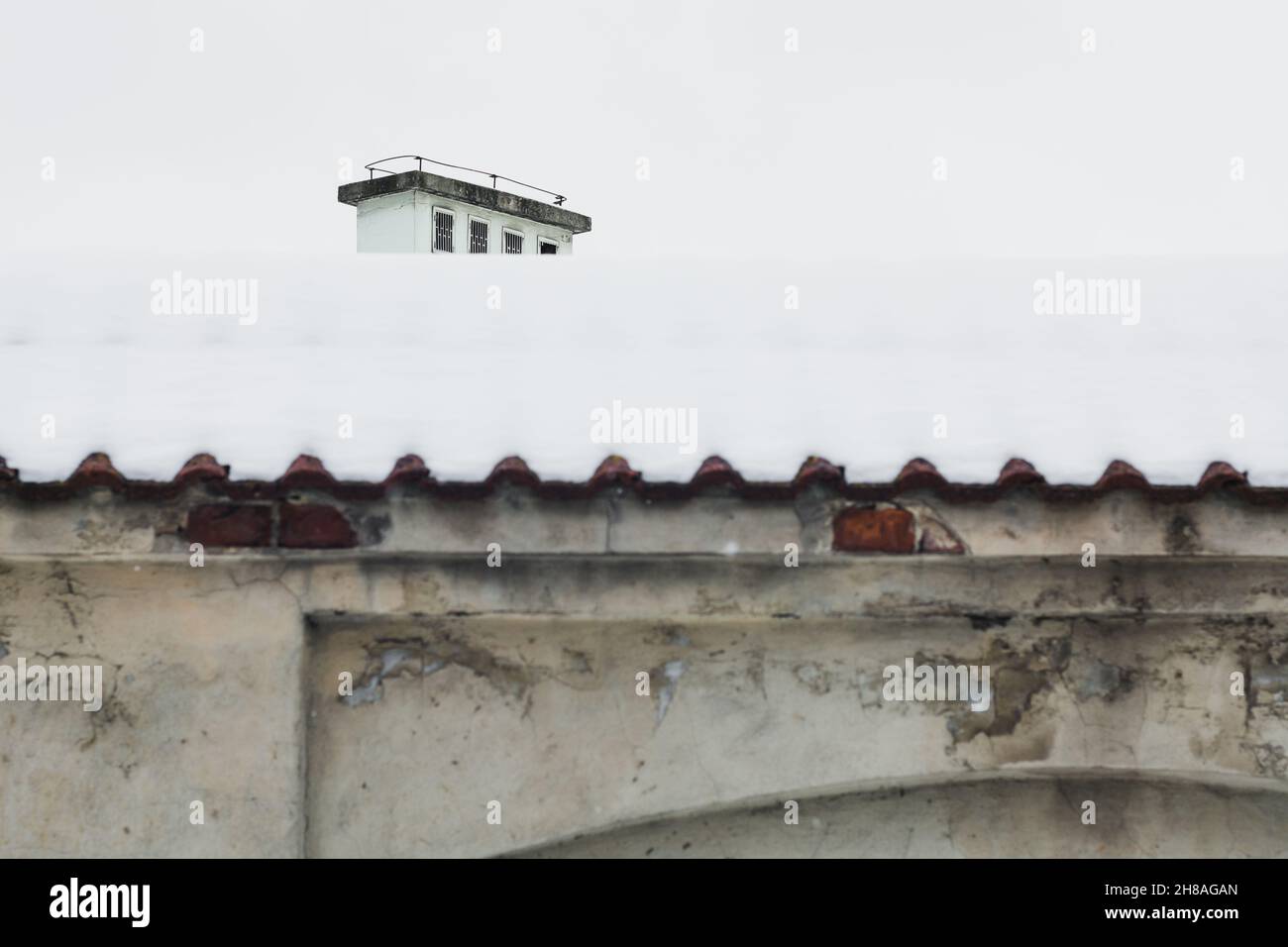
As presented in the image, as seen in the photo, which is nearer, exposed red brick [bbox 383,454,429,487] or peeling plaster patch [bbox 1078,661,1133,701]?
exposed red brick [bbox 383,454,429,487]

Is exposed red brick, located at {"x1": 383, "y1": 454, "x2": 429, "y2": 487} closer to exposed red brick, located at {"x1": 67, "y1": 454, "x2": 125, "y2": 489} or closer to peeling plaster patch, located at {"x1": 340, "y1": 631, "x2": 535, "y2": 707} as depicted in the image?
peeling plaster patch, located at {"x1": 340, "y1": 631, "x2": 535, "y2": 707}

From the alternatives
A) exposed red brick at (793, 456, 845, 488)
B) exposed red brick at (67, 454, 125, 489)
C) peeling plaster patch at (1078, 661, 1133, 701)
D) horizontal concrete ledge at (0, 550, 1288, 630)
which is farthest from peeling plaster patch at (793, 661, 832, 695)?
exposed red brick at (67, 454, 125, 489)

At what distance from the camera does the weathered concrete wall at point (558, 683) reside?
3.32 m

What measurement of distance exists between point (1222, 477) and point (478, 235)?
15696mm

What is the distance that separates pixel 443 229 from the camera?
17188 millimetres

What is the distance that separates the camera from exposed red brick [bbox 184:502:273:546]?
3244mm

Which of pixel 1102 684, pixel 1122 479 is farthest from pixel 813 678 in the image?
pixel 1122 479

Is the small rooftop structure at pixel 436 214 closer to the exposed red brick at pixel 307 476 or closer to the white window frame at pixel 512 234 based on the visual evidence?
the white window frame at pixel 512 234

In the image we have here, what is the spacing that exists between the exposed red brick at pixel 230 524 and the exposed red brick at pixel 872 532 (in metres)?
1.49

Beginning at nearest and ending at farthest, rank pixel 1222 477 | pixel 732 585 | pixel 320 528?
1. pixel 1222 477
2. pixel 320 528
3. pixel 732 585

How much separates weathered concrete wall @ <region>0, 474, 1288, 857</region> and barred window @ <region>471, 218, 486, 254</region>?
14.8 meters

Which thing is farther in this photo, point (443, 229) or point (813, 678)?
point (443, 229)

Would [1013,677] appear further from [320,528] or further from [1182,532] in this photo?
[320,528]
